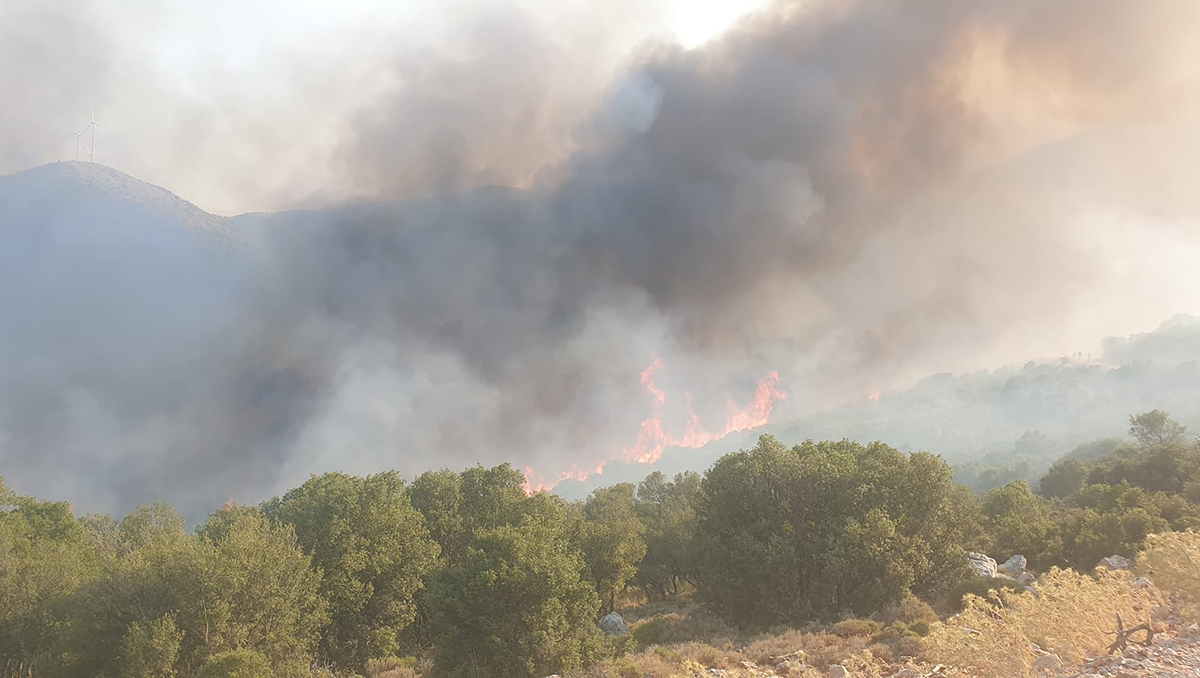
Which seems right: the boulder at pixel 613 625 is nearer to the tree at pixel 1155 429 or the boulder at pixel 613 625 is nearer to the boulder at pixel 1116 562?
the boulder at pixel 1116 562

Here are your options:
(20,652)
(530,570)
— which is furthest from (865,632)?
(20,652)

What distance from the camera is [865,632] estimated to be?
101 feet

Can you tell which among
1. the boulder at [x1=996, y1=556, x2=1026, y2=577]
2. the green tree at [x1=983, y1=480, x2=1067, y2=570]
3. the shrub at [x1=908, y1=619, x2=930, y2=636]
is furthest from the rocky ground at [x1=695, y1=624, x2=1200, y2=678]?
the green tree at [x1=983, y1=480, x2=1067, y2=570]

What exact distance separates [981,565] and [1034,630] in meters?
35.3

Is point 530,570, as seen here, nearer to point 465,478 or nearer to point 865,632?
point 865,632

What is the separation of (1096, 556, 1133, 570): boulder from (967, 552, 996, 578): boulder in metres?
7.43

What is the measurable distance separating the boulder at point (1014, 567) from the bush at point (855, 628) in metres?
25.8

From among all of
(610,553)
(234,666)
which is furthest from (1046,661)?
(610,553)

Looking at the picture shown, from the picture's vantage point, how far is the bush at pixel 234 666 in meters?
23.5

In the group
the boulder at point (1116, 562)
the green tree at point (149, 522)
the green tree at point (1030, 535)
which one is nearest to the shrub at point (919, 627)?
the boulder at point (1116, 562)

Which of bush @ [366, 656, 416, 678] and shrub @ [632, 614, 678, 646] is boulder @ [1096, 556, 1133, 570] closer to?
shrub @ [632, 614, 678, 646]

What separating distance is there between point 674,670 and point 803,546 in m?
Result: 22.1

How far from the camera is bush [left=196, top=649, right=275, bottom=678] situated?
923 inches

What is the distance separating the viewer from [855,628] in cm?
3103
